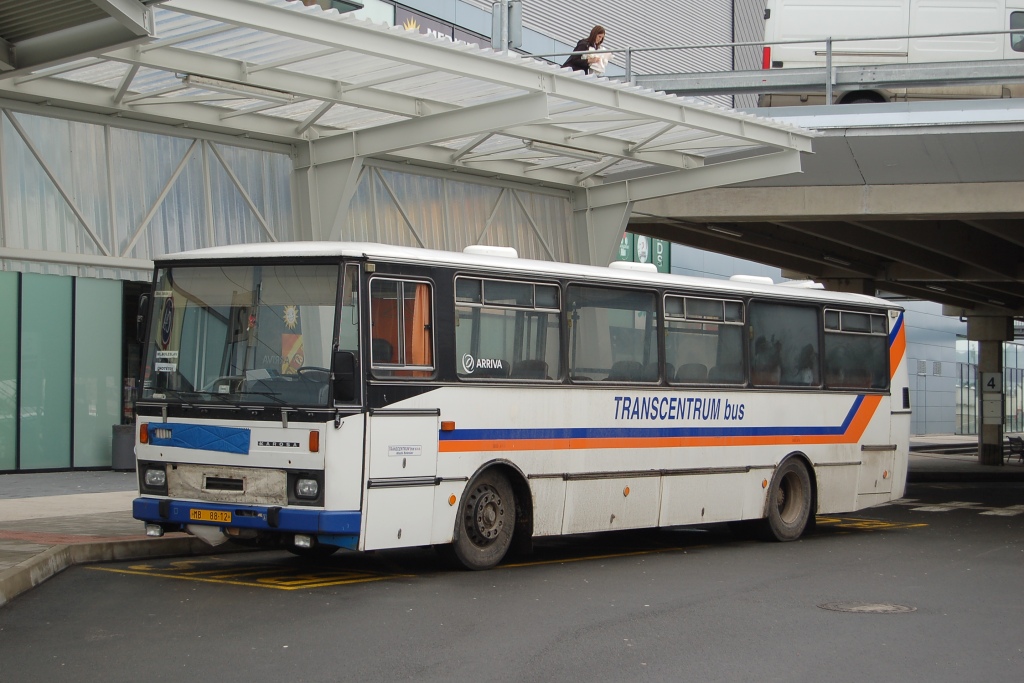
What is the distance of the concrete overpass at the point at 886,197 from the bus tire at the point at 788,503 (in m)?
6.43

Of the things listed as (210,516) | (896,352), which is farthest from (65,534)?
(896,352)

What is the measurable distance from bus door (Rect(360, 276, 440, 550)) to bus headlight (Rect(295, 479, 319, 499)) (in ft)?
1.54

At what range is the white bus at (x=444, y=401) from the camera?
11.1m

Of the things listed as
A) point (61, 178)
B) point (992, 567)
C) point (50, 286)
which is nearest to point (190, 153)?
point (61, 178)

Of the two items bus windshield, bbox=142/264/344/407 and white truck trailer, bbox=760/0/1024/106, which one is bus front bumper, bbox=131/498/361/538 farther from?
white truck trailer, bbox=760/0/1024/106

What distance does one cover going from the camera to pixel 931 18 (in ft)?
80.3

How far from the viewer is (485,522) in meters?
12.4

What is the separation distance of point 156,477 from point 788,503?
8232 millimetres

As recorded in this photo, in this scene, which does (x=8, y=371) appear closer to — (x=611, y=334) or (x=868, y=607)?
(x=611, y=334)

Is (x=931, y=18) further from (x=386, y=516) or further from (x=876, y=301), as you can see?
(x=386, y=516)

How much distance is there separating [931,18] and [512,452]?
15.8 m

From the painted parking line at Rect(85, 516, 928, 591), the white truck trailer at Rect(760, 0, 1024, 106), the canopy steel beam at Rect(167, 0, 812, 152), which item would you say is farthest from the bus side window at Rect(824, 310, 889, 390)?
the white truck trailer at Rect(760, 0, 1024, 106)

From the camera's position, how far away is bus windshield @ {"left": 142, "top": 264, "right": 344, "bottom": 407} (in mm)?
11203

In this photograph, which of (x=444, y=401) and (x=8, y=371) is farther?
(x=8, y=371)
